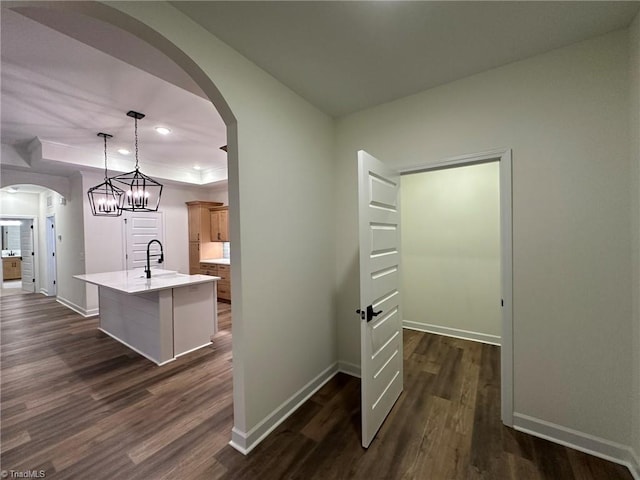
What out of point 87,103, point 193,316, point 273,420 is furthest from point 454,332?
point 87,103

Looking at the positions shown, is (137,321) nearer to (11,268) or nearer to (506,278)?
(506,278)

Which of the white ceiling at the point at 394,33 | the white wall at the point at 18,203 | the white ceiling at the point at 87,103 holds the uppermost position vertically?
the white ceiling at the point at 87,103

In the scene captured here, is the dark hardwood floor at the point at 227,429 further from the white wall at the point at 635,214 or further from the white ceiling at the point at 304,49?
the white ceiling at the point at 304,49

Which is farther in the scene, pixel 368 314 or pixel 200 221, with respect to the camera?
pixel 200 221

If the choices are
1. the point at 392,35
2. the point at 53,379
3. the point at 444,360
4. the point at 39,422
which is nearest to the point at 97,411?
the point at 39,422

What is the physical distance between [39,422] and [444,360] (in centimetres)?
375

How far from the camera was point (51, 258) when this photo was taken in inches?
256

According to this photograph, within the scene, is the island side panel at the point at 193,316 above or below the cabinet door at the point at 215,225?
Result: below

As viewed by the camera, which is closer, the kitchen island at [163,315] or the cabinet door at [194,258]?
the kitchen island at [163,315]

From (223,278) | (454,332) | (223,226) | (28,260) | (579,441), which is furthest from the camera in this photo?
(28,260)

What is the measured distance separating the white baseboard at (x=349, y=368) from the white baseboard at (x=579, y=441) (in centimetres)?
130

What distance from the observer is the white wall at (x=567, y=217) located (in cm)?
162

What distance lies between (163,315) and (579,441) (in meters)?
3.80

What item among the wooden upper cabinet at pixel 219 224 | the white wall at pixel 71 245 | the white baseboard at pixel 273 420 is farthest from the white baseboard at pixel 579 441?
the white wall at pixel 71 245
